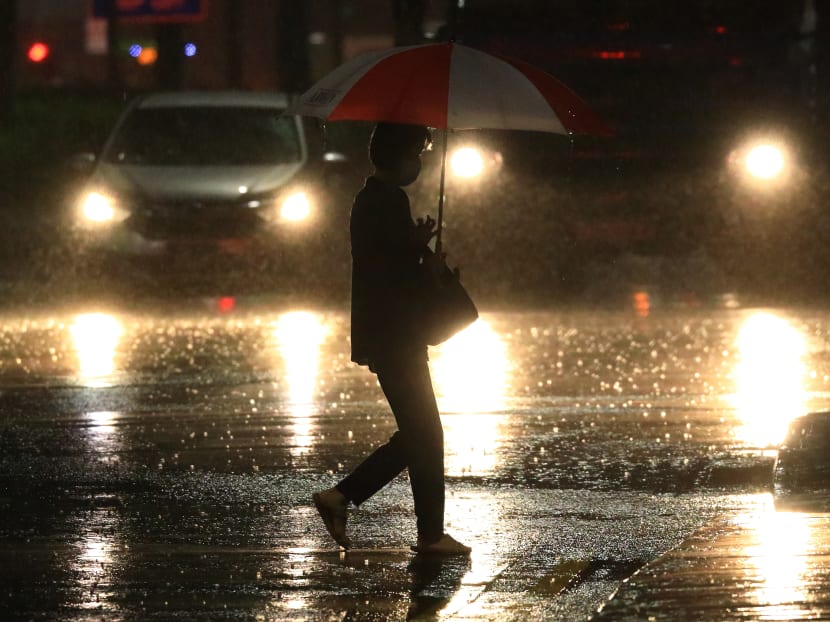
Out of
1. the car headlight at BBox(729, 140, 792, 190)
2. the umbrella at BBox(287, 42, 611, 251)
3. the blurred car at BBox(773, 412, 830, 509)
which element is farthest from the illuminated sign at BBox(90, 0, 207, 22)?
the umbrella at BBox(287, 42, 611, 251)

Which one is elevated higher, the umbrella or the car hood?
the umbrella

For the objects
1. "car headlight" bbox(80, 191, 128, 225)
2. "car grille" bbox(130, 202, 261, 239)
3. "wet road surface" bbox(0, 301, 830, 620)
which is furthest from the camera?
"car headlight" bbox(80, 191, 128, 225)

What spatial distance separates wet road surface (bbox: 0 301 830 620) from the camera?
7.02m

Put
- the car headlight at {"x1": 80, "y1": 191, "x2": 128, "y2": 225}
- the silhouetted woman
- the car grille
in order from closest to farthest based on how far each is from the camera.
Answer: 1. the silhouetted woman
2. the car grille
3. the car headlight at {"x1": 80, "y1": 191, "x2": 128, "y2": 225}

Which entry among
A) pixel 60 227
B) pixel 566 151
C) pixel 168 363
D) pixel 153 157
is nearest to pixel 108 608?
pixel 168 363

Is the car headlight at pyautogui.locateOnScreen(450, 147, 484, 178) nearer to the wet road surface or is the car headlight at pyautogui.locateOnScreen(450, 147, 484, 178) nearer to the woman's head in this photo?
the wet road surface

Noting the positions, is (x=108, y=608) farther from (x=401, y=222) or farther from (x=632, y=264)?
(x=632, y=264)

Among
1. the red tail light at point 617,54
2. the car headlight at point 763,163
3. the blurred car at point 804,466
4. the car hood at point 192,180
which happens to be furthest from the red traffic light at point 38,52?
the blurred car at point 804,466

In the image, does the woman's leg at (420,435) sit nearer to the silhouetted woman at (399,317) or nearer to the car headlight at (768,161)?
the silhouetted woman at (399,317)

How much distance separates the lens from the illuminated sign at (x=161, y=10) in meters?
31.0

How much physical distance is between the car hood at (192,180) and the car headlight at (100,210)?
0.11 meters

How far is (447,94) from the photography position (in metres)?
7.57

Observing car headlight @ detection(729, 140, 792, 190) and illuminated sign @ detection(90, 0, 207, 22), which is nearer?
car headlight @ detection(729, 140, 792, 190)

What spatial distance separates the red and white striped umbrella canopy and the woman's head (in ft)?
0.19
